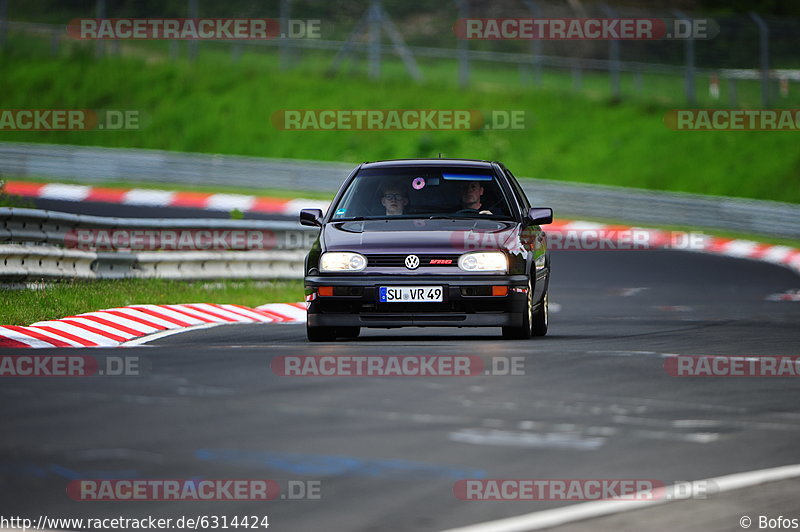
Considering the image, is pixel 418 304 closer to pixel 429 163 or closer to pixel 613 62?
pixel 429 163

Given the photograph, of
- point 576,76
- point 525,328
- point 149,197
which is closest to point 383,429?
point 525,328

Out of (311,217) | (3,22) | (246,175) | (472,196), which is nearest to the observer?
(311,217)

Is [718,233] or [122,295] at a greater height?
[718,233]

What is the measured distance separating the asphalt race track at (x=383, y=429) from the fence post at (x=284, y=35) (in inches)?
1190

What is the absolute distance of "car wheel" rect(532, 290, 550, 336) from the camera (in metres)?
13.6

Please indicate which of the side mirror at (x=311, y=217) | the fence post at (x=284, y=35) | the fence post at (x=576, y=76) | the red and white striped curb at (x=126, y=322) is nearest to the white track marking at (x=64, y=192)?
the fence post at (x=284, y=35)

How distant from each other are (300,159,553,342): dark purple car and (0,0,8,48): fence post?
3236 centimetres

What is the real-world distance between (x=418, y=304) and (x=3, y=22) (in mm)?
35492

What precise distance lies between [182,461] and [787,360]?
5.90 meters

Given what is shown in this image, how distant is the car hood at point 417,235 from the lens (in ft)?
40.0

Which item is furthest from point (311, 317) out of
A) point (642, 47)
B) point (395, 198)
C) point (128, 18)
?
point (128, 18)

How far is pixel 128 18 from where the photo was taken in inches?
1714

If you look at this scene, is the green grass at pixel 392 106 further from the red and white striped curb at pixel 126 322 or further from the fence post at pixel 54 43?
the red and white striped curb at pixel 126 322

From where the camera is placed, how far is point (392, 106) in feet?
143
